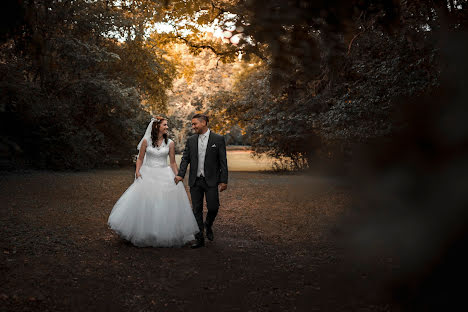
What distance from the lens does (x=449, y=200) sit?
156 centimetres

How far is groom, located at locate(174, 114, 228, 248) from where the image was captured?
7.05 m

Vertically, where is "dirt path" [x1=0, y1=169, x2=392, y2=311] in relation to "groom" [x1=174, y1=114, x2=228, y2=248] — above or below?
below

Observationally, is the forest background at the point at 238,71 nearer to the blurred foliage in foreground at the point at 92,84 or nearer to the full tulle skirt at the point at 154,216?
the blurred foliage in foreground at the point at 92,84

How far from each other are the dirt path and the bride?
0.22 m

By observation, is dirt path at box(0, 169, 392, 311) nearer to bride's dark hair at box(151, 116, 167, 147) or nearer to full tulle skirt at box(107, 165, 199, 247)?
full tulle skirt at box(107, 165, 199, 247)

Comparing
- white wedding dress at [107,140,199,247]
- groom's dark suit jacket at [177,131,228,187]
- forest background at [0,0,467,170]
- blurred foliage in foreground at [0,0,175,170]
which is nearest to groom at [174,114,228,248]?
groom's dark suit jacket at [177,131,228,187]

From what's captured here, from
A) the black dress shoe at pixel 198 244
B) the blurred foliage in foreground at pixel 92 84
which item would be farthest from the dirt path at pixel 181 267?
the blurred foliage in foreground at pixel 92 84

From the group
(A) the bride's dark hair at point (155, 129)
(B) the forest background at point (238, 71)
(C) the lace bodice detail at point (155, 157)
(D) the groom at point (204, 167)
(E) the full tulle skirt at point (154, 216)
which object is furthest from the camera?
(A) the bride's dark hair at point (155, 129)

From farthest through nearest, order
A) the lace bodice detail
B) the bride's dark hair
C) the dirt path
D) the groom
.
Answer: the bride's dark hair < the lace bodice detail < the groom < the dirt path

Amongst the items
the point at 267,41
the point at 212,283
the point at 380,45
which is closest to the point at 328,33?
the point at 267,41

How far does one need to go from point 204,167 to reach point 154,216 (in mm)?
1147

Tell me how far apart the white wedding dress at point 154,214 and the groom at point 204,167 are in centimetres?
18

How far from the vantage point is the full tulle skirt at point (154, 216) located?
22.5 ft

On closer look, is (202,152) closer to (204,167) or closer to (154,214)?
(204,167)
